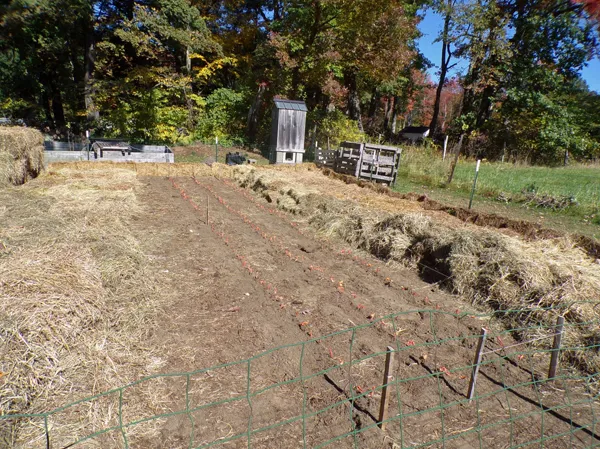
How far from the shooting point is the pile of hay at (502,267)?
167 inches

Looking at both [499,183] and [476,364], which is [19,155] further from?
[499,183]

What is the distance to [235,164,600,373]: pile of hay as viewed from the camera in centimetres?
423

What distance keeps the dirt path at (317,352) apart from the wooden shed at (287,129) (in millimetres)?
10810

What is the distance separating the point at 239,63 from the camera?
2461 centimetres

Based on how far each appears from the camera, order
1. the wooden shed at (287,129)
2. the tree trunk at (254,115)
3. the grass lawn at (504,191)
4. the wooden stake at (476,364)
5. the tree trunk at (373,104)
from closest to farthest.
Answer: the wooden stake at (476,364), the grass lawn at (504,191), the wooden shed at (287,129), the tree trunk at (254,115), the tree trunk at (373,104)

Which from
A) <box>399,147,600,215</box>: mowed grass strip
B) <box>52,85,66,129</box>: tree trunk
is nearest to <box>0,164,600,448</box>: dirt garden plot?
<box>399,147,600,215</box>: mowed grass strip

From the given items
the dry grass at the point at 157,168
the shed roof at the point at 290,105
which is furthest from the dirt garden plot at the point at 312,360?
the shed roof at the point at 290,105

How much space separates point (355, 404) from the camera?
319 cm

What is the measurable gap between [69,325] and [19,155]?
27.6ft

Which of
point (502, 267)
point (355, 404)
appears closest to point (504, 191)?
point (502, 267)

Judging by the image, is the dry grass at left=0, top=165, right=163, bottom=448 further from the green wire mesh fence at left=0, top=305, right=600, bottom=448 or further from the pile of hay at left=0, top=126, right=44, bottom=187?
the pile of hay at left=0, top=126, right=44, bottom=187

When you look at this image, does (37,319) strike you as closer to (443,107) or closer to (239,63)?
(239,63)

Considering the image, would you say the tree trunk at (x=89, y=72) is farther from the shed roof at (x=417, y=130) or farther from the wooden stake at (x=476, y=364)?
the shed roof at (x=417, y=130)

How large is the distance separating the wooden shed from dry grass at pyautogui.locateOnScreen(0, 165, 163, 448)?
1183 cm
